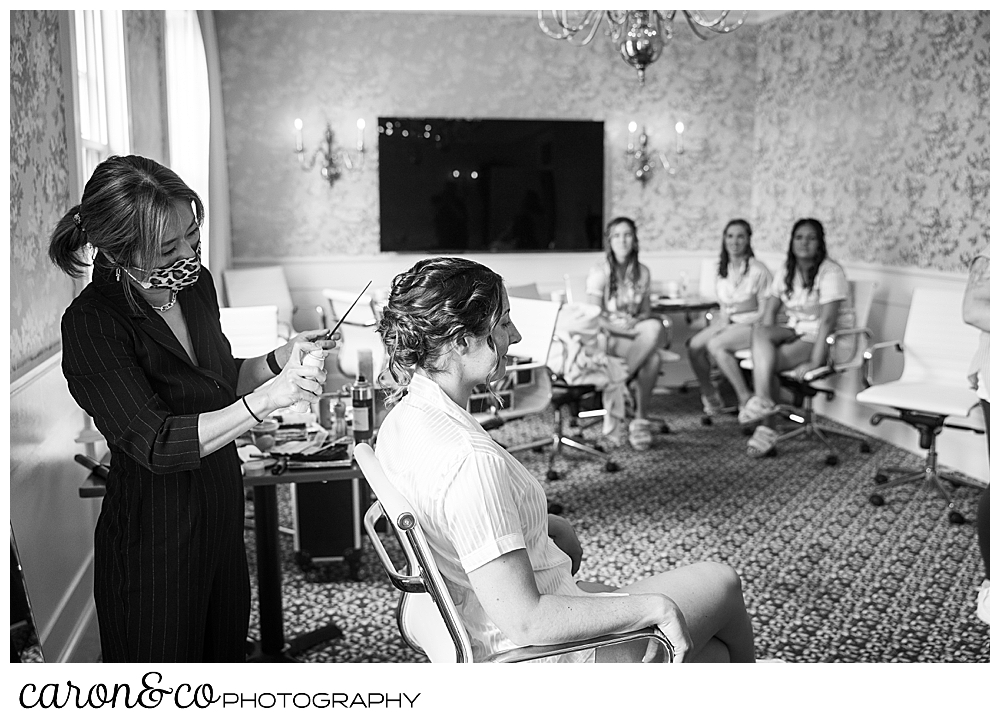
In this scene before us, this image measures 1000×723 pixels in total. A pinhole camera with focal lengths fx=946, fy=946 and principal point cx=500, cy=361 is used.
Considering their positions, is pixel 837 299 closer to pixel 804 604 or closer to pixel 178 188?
pixel 804 604

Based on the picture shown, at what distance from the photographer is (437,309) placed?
5.67ft

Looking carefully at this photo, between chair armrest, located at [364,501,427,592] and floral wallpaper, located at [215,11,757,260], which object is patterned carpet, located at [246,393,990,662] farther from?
floral wallpaper, located at [215,11,757,260]

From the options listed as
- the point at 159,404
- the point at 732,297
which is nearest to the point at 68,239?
the point at 159,404

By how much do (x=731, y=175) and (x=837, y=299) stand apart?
6.82 ft

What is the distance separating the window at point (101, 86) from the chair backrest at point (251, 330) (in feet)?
2.92

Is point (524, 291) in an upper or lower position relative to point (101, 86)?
lower

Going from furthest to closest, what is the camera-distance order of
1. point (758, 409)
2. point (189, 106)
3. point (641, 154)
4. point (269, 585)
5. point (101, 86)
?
1. point (641, 154)
2. point (189, 106)
3. point (758, 409)
4. point (101, 86)
5. point (269, 585)

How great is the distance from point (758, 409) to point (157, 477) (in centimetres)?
397

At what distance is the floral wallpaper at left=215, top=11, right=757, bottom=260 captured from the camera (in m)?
6.37

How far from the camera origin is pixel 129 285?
183cm

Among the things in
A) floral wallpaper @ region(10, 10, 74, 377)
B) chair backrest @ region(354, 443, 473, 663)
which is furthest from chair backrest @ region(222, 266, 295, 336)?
chair backrest @ region(354, 443, 473, 663)

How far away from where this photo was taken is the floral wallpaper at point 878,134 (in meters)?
4.96

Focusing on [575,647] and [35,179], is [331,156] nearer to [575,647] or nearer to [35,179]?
[35,179]
